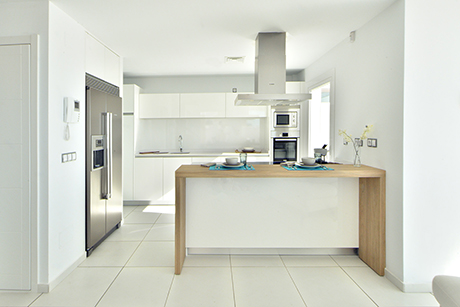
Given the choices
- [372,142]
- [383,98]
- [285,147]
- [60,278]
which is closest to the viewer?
[60,278]

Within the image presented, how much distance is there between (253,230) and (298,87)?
304 centimetres

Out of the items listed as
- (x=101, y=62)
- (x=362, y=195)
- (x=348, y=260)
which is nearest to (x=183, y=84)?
(x=101, y=62)

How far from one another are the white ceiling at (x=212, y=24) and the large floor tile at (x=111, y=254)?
244 cm

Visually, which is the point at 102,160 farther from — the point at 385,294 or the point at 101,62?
the point at 385,294

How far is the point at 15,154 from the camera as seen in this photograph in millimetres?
2314

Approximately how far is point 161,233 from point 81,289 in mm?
1391

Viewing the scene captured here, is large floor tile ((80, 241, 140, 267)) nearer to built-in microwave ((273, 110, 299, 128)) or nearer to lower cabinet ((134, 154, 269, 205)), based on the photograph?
lower cabinet ((134, 154, 269, 205))

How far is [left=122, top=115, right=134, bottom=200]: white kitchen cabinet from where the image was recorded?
197 inches

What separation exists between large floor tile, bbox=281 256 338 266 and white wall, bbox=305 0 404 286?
0.56m

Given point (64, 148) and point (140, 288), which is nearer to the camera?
point (140, 288)

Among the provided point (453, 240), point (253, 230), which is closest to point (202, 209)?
point (253, 230)

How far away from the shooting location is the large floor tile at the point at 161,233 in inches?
138

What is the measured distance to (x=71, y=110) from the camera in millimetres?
2582

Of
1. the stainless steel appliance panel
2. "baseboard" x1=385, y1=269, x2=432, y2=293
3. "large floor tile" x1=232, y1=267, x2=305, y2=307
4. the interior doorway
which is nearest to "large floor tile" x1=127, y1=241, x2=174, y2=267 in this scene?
the stainless steel appliance panel
